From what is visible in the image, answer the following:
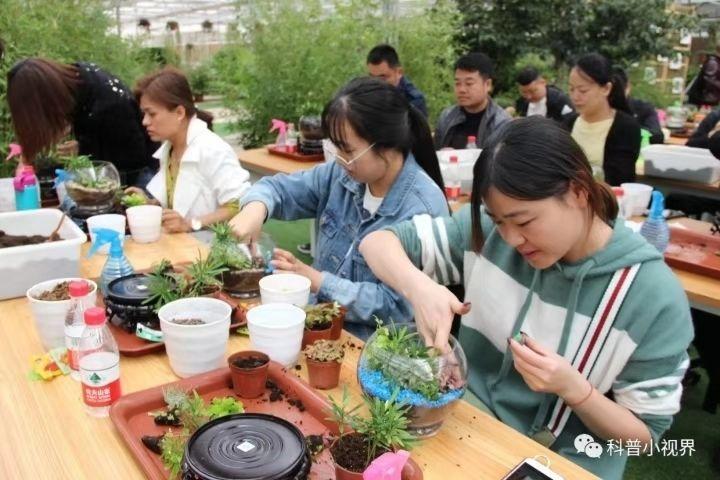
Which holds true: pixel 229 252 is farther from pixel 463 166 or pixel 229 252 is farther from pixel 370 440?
pixel 463 166

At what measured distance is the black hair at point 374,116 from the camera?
1854 millimetres

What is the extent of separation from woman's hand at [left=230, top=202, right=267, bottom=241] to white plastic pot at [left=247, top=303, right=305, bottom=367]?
0.49m

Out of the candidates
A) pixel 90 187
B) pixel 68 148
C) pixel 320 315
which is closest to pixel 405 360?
pixel 320 315

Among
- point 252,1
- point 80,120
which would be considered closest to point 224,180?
point 80,120

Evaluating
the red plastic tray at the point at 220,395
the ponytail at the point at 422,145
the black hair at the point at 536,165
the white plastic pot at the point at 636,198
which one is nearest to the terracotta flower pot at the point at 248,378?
the red plastic tray at the point at 220,395

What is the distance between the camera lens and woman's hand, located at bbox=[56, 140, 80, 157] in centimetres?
308

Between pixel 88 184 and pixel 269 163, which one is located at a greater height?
pixel 88 184

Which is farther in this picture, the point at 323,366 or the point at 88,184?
the point at 88,184

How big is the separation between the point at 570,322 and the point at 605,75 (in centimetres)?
264

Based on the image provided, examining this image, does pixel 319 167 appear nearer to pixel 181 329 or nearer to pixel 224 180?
pixel 224 180

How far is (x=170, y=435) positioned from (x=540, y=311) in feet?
2.82

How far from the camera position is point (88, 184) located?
2.51m

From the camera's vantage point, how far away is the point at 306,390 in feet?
4.20

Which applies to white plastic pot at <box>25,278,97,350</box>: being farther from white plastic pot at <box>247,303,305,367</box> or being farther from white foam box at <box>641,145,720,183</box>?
white foam box at <box>641,145,720,183</box>
